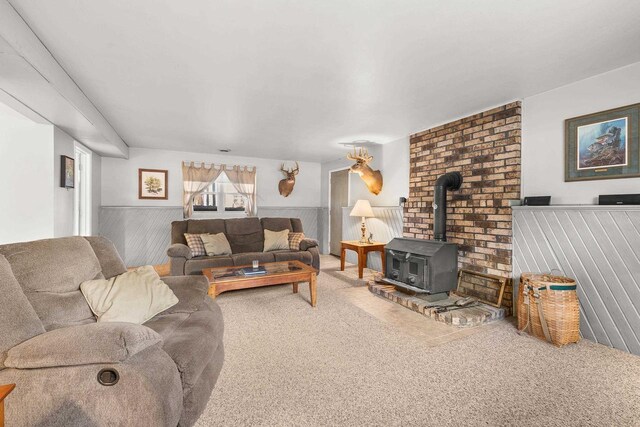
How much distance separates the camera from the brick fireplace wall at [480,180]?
3084mm

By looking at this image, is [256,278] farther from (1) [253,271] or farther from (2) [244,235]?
(2) [244,235]

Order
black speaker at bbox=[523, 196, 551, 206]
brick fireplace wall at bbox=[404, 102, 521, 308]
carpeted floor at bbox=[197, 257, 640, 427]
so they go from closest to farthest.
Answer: carpeted floor at bbox=[197, 257, 640, 427], black speaker at bbox=[523, 196, 551, 206], brick fireplace wall at bbox=[404, 102, 521, 308]

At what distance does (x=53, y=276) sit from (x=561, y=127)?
4056mm

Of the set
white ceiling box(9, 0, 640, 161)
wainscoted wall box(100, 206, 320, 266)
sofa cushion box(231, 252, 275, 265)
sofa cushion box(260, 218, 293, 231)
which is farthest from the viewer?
wainscoted wall box(100, 206, 320, 266)

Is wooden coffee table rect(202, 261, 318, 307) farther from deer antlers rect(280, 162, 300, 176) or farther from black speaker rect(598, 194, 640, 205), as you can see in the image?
deer antlers rect(280, 162, 300, 176)

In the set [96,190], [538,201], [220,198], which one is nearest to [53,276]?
[538,201]

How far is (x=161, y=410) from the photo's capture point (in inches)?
43.7

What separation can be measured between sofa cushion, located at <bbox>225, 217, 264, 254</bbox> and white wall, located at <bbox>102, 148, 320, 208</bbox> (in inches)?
65.2

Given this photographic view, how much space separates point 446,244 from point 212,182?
4650 mm

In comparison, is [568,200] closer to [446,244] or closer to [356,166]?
[446,244]

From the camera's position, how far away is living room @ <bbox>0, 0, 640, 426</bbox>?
1.43m

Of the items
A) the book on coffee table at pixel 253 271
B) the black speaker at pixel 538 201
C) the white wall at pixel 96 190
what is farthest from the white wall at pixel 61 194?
the black speaker at pixel 538 201

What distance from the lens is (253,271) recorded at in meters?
3.23

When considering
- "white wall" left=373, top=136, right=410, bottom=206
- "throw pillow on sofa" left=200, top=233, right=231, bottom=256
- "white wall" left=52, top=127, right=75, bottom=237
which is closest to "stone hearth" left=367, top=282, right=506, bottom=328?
"white wall" left=373, top=136, right=410, bottom=206
